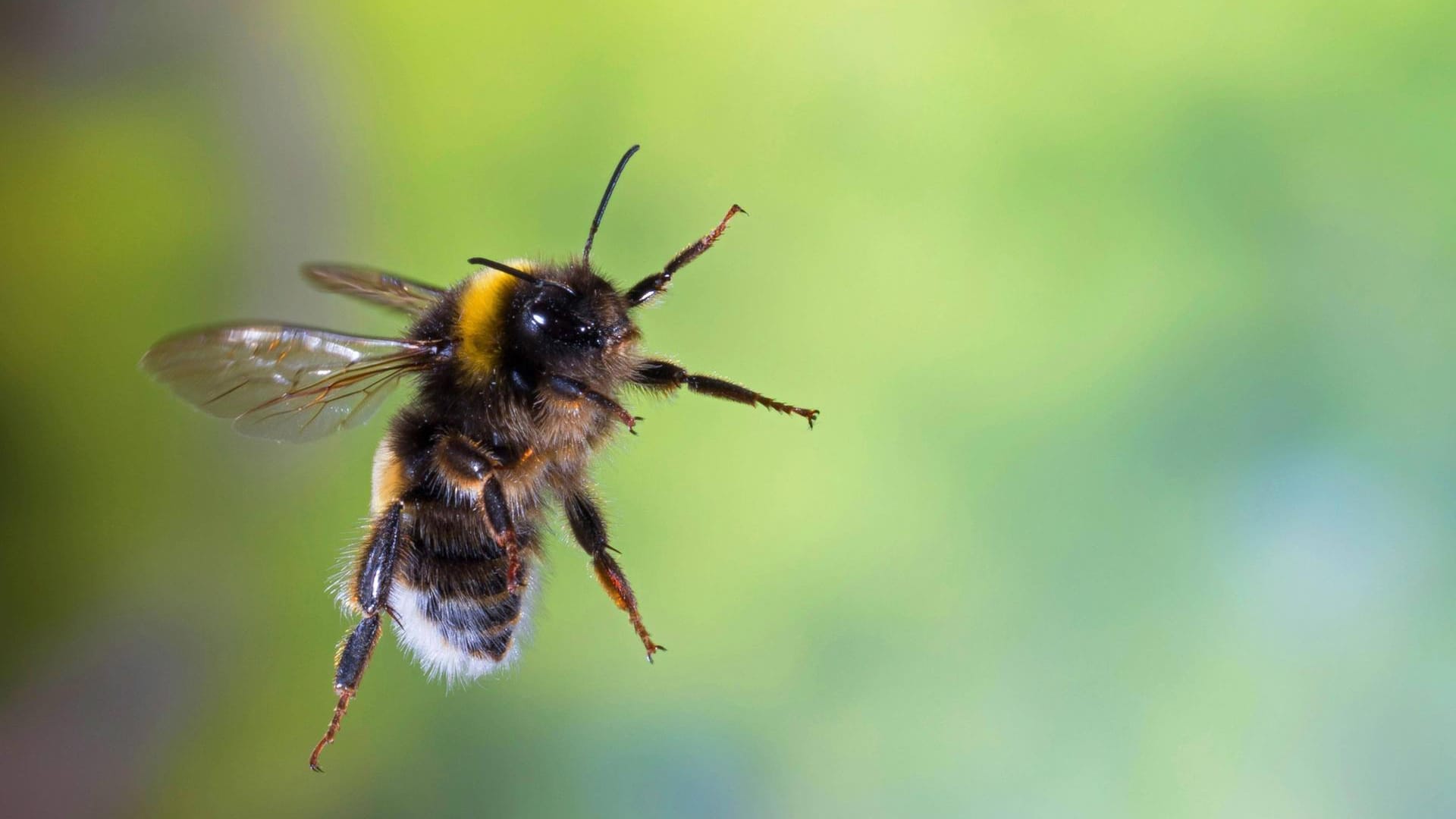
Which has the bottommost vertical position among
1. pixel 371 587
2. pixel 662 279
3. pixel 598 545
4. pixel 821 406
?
pixel 371 587

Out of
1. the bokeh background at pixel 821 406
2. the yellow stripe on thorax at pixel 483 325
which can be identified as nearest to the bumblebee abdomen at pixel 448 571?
the yellow stripe on thorax at pixel 483 325

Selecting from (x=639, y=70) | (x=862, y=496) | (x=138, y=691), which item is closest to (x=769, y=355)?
(x=862, y=496)

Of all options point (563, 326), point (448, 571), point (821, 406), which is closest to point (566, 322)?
point (563, 326)

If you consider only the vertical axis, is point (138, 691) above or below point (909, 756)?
below

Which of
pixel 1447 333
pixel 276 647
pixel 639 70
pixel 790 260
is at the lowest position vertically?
pixel 276 647

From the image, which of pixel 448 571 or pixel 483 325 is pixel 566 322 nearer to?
pixel 483 325

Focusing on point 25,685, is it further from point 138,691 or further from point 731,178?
point 731,178

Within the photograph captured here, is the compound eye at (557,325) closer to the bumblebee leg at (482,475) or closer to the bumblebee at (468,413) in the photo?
the bumblebee at (468,413)
